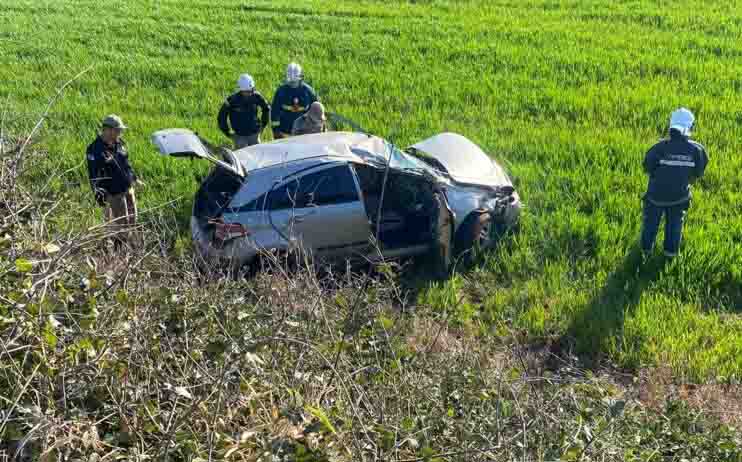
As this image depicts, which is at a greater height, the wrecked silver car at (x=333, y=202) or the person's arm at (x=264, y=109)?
the person's arm at (x=264, y=109)

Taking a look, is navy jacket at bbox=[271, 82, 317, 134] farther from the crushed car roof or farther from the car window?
the car window

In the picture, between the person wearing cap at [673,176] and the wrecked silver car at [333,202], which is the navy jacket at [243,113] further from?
the person wearing cap at [673,176]

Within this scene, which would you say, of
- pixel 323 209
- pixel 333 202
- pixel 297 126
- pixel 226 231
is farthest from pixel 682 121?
pixel 226 231

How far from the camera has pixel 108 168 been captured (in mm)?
7746

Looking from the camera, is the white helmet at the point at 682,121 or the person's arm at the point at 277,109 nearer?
the white helmet at the point at 682,121

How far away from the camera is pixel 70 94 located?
1353 cm

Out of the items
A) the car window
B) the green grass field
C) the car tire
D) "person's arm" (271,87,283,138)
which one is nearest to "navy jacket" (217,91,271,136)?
"person's arm" (271,87,283,138)

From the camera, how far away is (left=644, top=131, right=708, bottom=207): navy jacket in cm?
739

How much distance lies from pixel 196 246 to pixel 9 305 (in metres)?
3.48

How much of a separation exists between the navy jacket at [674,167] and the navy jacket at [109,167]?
5.41 m

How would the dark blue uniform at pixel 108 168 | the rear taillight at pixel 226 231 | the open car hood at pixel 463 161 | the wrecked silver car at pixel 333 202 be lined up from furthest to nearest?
the open car hood at pixel 463 161
the dark blue uniform at pixel 108 168
the wrecked silver car at pixel 333 202
the rear taillight at pixel 226 231

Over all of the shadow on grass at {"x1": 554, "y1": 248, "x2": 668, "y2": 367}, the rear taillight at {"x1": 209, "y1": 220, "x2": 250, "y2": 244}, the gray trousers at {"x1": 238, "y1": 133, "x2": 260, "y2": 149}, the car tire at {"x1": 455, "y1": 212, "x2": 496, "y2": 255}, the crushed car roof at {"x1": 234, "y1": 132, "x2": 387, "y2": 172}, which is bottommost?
the shadow on grass at {"x1": 554, "y1": 248, "x2": 668, "y2": 367}

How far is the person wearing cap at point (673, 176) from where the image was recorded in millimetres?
7383

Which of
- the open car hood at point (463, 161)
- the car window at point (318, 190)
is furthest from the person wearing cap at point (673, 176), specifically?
the car window at point (318, 190)
